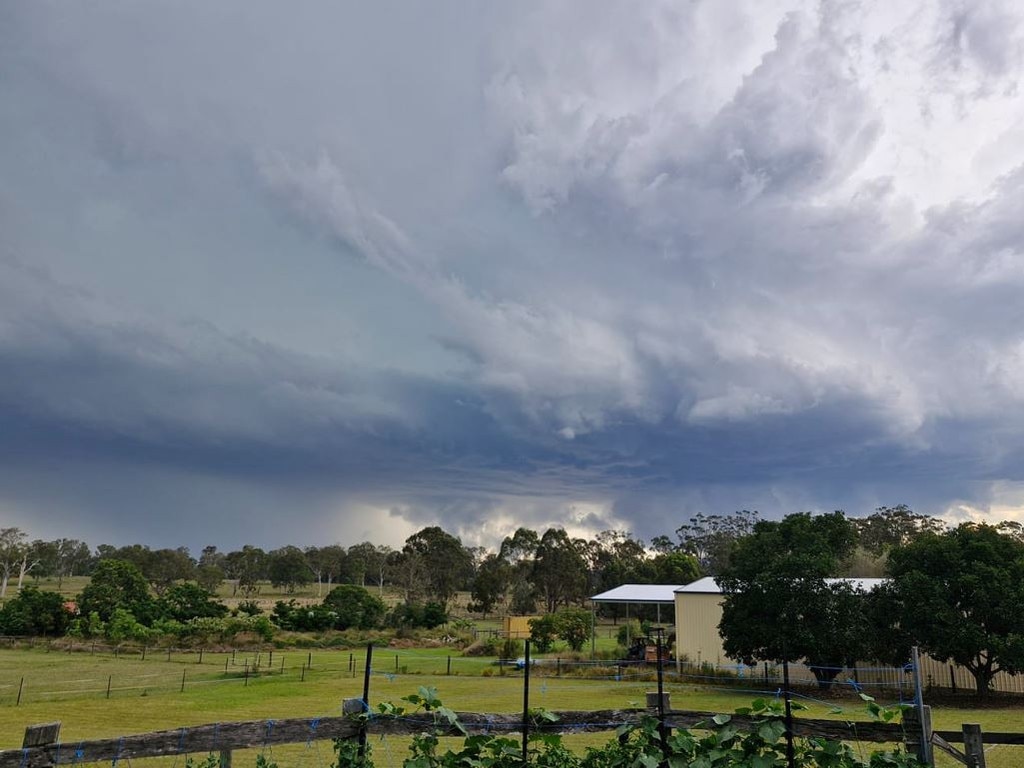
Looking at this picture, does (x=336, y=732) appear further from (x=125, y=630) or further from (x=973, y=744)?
(x=125, y=630)

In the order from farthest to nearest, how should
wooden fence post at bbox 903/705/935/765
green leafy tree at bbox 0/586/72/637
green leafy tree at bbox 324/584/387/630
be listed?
green leafy tree at bbox 324/584/387/630 < green leafy tree at bbox 0/586/72/637 < wooden fence post at bbox 903/705/935/765

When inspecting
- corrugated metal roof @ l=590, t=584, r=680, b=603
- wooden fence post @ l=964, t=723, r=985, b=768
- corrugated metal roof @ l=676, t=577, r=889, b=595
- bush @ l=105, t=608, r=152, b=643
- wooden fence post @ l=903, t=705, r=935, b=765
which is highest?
corrugated metal roof @ l=676, t=577, r=889, b=595

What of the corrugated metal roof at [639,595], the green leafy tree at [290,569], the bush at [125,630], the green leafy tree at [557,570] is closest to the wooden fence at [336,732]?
the corrugated metal roof at [639,595]

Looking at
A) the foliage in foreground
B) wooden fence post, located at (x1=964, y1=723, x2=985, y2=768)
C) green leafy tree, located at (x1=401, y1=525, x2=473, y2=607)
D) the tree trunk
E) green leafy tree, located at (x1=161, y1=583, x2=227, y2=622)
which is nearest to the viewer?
the foliage in foreground

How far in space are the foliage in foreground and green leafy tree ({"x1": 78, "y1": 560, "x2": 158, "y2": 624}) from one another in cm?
5176

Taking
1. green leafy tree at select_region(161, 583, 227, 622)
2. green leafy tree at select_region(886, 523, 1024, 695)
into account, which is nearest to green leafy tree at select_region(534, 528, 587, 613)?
green leafy tree at select_region(161, 583, 227, 622)

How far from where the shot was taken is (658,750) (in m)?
6.46

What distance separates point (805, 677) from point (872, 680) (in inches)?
93.4

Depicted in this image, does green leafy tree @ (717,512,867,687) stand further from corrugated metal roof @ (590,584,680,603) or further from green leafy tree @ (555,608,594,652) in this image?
green leafy tree @ (555,608,594,652)

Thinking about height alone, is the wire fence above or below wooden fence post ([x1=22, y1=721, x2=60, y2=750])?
below

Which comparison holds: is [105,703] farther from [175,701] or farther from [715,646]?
[715,646]

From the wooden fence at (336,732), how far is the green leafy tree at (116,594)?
2014 inches

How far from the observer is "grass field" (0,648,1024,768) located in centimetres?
1734

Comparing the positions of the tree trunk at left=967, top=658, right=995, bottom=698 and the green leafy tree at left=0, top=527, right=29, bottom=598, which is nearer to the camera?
the tree trunk at left=967, top=658, right=995, bottom=698
